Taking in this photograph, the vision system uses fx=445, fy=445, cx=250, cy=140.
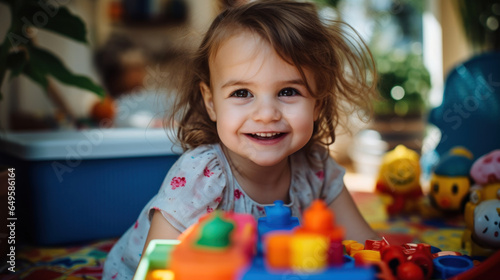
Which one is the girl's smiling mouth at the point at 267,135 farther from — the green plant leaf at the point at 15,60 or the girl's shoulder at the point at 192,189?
the green plant leaf at the point at 15,60

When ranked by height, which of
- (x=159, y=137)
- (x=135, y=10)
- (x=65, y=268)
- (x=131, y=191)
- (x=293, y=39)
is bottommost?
(x=65, y=268)

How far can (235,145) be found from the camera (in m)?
0.75

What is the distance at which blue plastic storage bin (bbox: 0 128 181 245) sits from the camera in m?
1.13

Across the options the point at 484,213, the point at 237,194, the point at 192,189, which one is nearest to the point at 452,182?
the point at 484,213

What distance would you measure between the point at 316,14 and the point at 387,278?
1.74 feet

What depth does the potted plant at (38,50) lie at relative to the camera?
1.13 meters

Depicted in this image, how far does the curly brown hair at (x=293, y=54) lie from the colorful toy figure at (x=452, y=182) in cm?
43

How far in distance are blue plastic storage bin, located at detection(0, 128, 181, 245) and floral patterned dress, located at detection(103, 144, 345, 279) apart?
0.97 ft

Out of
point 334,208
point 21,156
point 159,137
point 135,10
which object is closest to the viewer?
point 334,208

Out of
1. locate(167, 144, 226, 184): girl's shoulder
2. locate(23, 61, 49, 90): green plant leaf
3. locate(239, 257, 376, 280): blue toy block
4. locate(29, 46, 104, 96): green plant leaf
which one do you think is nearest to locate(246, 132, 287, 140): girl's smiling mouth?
locate(167, 144, 226, 184): girl's shoulder

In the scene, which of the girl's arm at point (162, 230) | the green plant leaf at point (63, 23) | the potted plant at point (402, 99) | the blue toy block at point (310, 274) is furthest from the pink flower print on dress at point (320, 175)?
the potted plant at point (402, 99)

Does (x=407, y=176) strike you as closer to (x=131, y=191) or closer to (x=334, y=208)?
(x=334, y=208)

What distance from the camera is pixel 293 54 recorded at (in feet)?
2.39

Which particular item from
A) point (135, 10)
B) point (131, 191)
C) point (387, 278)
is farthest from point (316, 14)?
point (135, 10)
